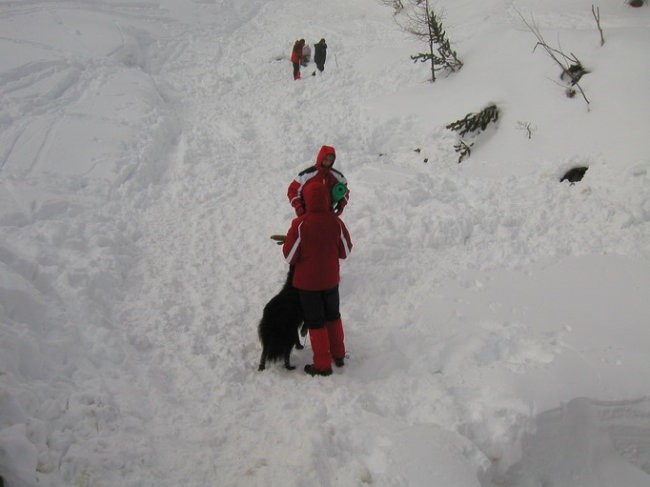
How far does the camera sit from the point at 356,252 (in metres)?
6.07

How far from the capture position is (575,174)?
21.8 feet

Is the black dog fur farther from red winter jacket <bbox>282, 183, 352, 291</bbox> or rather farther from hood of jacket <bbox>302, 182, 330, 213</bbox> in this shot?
hood of jacket <bbox>302, 182, 330, 213</bbox>

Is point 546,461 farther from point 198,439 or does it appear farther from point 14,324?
point 14,324

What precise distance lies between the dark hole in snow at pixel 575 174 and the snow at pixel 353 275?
121 mm

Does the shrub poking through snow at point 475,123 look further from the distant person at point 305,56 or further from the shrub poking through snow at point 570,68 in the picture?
the distant person at point 305,56

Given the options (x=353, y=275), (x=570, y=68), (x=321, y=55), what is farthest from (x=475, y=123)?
(x=321, y=55)

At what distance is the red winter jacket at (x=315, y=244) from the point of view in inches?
164

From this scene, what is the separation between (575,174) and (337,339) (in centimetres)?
434

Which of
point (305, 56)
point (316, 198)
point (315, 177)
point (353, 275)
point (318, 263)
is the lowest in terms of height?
point (353, 275)

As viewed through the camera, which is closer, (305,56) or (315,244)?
(315,244)

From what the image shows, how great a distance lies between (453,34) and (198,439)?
12.3m

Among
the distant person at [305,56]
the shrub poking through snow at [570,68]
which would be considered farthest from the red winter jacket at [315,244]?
the distant person at [305,56]

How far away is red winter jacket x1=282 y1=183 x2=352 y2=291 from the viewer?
4.17 m

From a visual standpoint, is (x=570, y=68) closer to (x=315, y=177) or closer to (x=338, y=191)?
(x=338, y=191)
